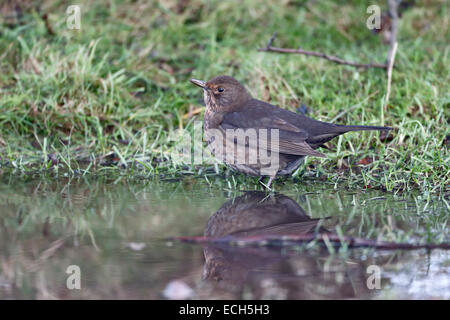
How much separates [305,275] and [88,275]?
103 cm

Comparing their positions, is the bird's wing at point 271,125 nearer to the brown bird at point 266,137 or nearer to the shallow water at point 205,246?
the brown bird at point 266,137

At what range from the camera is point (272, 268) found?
325cm

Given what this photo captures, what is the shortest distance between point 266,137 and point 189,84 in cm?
237

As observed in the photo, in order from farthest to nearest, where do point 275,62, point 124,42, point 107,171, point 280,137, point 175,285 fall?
point 124,42
point 275,62
point 107,171
point 280,137
point 175,285

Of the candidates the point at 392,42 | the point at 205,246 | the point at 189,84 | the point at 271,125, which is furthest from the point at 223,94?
the point at 392,42

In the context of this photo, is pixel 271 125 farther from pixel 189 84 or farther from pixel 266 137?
pixel 189 84

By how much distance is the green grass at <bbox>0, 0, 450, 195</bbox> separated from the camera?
18.4ft

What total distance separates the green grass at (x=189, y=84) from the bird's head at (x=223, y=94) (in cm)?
58

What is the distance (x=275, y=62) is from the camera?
6988 mm

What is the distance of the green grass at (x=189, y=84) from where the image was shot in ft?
18.4

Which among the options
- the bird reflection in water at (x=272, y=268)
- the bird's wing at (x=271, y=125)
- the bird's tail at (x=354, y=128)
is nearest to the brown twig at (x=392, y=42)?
the bird's tail at (x=354, y=128)
